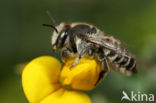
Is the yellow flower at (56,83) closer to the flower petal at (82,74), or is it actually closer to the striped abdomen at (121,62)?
the flower petal at (82,74)

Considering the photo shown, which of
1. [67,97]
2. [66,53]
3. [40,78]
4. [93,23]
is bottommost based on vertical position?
[67,97]

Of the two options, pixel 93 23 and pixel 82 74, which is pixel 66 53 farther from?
pixel 93 23

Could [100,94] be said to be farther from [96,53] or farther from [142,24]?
[142,24]

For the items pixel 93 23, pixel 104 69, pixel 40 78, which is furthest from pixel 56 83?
pixel 93 23

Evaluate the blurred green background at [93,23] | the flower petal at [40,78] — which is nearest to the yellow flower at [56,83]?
the flower petal at [40,78]

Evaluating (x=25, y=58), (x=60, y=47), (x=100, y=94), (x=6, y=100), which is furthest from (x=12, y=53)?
(x=60, y=47)

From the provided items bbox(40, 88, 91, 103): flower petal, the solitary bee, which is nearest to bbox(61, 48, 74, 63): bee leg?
the solitary bee
